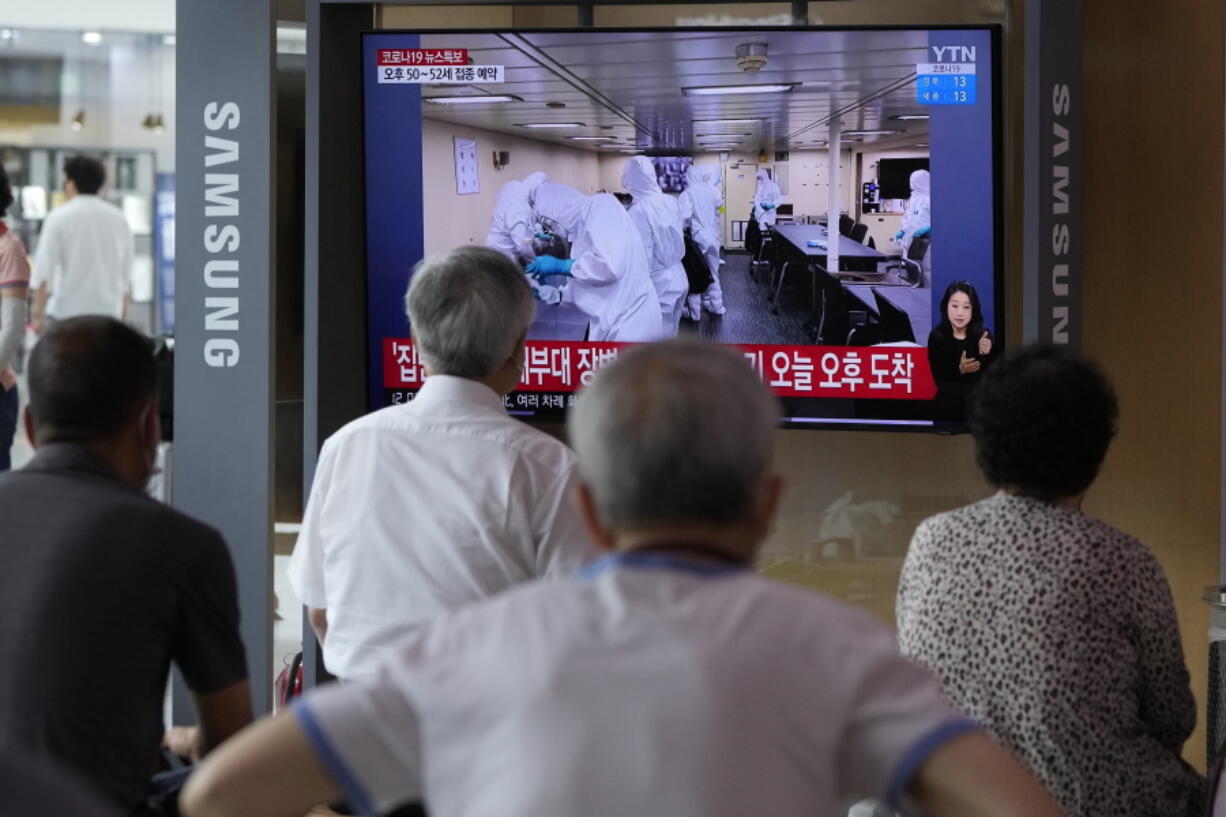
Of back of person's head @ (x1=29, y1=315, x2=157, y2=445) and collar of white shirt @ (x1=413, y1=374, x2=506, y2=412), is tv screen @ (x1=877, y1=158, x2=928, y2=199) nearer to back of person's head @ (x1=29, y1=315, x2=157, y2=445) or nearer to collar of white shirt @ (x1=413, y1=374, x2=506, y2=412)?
collar of white shirt @ (x1=413, y1=374, x2=506, y2=412)

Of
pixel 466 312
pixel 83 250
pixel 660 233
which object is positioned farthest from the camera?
pixel 83 250

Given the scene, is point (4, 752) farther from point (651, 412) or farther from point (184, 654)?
point (184, 654)

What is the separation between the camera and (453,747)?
3.27ft

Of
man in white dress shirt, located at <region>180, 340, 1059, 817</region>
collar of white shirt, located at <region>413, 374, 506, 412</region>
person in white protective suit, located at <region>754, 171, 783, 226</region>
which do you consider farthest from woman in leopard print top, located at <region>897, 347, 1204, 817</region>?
person in white protective suit, located at <region>754, 171, 783, 226</region>

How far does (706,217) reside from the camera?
403 centimetres

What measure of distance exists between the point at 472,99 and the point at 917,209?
128cm

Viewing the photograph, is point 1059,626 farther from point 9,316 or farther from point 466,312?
point 9,316

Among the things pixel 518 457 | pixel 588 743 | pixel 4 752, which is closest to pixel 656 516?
pixel 588 743

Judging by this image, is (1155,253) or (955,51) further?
(1155,253)

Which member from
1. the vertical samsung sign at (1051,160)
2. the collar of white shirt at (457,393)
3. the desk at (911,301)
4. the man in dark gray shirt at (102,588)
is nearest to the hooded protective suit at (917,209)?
the desk at (911,301)

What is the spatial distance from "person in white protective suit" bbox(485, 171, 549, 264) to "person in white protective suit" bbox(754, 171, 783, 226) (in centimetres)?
64

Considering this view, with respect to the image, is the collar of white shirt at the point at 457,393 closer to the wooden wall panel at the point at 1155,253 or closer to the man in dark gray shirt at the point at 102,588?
the man in dark gray shirt at the point at 102,588

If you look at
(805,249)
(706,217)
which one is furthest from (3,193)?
(805,249)

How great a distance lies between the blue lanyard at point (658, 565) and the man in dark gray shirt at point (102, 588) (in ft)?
2.81
